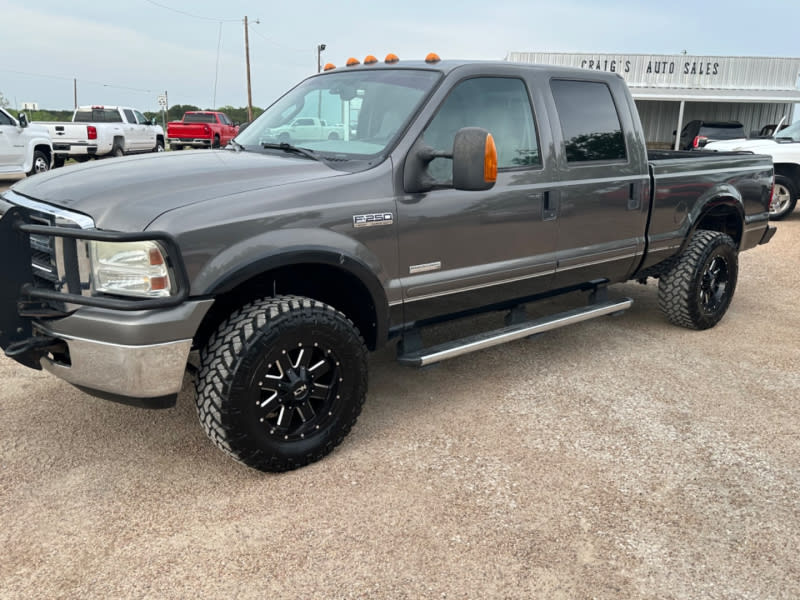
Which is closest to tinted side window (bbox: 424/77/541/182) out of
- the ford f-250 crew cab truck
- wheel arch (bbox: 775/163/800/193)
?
the ford f-250 crew cab truck

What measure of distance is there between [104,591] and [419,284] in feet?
6.45

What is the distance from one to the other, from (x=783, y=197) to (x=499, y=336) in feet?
33.2

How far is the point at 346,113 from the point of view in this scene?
3.88 m

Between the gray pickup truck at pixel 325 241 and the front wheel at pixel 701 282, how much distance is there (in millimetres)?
613

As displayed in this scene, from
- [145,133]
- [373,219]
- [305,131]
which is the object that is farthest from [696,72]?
[373,219]

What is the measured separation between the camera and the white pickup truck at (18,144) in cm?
1362

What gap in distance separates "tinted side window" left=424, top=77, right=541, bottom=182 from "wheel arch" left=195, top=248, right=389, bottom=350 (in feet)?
2.32

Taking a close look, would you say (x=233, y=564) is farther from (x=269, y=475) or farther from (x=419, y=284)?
(x=419, y=284)

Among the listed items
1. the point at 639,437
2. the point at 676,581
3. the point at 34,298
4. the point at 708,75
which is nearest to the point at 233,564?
the point at 34,298

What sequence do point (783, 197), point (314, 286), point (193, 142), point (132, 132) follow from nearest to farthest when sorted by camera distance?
point (314, 286), point (783, 197), point (132, 132), point (193, 142)

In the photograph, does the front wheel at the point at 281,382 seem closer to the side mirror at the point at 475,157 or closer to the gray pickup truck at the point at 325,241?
the gray pickup truck at the point at 325,241

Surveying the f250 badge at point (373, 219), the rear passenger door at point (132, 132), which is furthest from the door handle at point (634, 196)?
the rear passenger door at point (132, 132)

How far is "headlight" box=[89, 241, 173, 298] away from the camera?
270 centimetres

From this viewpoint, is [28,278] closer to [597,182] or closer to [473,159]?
[473,159]
